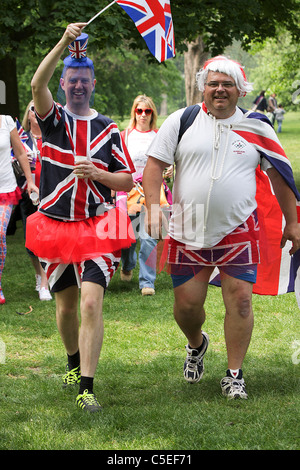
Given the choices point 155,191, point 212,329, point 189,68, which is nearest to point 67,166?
point 155,191

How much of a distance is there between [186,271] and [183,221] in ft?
1.18

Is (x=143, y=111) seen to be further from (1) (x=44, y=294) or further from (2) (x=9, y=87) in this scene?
(2) (x=9, y=87)

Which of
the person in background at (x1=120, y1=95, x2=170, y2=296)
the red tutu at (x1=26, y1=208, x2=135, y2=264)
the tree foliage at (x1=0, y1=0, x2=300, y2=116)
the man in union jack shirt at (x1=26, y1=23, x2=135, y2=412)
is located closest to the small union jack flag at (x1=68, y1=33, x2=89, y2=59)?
the man in union jack shirt at (x1=26, y1=23, x2=135, y2=412)

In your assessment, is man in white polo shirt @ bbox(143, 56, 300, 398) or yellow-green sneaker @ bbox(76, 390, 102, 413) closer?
yellow-green sneaker @ bbox(76, 390, 102, 413)

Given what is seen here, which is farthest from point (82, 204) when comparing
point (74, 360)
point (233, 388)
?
point (233, 388)

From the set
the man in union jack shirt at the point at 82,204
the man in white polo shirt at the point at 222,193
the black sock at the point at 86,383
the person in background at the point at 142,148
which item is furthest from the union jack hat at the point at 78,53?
the person in background at the point at 142,148

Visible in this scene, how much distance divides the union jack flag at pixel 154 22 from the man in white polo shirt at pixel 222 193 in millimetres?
401

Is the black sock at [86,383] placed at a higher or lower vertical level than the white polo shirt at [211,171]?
lower

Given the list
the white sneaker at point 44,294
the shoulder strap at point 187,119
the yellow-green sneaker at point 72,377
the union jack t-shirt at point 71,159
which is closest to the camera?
the union jack t-shirt at point 71,159

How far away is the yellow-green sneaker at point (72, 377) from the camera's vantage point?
530 centimetres

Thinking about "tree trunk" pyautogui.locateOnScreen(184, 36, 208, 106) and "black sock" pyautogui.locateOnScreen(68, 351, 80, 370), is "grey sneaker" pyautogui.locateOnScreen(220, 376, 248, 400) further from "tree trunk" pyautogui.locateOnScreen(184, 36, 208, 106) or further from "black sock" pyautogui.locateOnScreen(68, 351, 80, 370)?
"tree trunk" pyautogui.locateOnScreen(184, 36, 208, 106)

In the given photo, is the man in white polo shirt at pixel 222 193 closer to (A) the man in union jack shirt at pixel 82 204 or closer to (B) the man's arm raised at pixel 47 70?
(A) the man in union jack shirt at pixel 82 204

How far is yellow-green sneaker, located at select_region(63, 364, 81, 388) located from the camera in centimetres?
530

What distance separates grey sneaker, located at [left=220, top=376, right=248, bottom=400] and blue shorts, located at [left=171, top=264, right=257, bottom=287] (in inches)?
27.0
